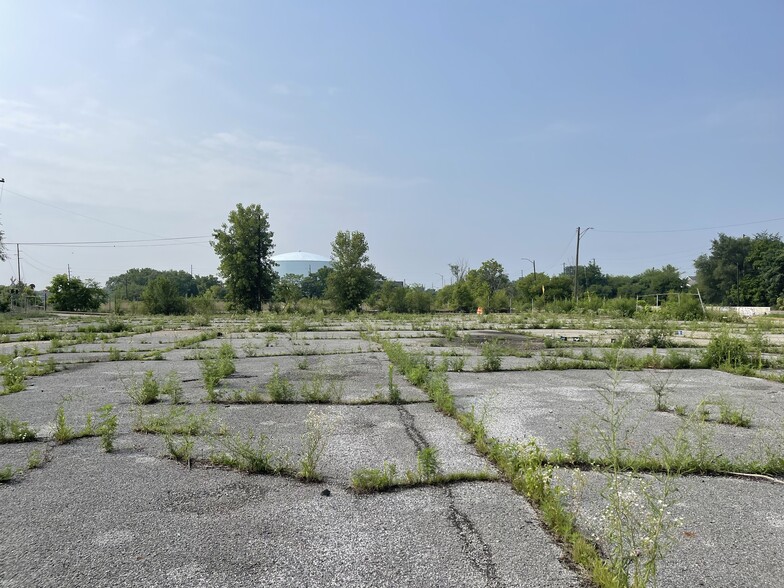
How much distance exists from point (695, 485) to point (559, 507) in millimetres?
1599

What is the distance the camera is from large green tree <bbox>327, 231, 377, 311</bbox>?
5062 cm

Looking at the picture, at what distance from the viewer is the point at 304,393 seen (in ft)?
25.5

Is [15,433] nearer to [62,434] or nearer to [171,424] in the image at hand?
[62,434]

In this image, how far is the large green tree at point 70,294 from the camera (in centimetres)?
5431

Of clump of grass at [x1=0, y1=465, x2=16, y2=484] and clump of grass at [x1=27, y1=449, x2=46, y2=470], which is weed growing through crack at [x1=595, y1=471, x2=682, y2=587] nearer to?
clump of grass at [x1=0, y1=465, x2=16, y2=484]

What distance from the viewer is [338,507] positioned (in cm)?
386

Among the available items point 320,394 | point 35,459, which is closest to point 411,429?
point 320,394

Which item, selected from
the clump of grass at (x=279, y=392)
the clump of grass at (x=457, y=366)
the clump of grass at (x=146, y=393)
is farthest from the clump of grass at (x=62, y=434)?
the clump of grass at (x=457, y=366)

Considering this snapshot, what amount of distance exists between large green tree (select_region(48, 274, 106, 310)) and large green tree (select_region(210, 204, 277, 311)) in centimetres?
1763

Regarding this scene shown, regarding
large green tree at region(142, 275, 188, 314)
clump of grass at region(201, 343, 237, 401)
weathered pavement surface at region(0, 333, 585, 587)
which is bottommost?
weathered pavement surface at region(0, 333, 585, 587)

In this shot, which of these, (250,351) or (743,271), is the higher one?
(743,271)

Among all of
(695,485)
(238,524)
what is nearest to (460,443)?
(695,485)

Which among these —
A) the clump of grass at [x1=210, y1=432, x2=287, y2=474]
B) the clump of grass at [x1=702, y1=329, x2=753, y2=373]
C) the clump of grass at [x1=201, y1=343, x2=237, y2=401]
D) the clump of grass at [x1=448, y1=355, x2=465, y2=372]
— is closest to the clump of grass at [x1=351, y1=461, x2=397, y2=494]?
the clump of grass at [x1=210, y1=432, x2=287, y2=474]

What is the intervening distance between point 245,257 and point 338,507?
46.6 meters
